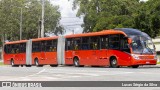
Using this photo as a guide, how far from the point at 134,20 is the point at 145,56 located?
126ft

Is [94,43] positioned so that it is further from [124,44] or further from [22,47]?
[22,47]

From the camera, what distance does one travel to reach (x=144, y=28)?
68.2m

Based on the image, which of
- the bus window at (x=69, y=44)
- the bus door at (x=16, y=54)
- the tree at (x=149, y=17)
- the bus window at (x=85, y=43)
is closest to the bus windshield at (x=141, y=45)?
the bus window at (x=85, y=43)

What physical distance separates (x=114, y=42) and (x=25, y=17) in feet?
186

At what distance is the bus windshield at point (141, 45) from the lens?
103 ft

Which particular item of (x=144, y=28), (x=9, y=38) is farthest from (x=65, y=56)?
(x=9, y=38)

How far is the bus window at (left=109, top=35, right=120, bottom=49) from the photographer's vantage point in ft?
107

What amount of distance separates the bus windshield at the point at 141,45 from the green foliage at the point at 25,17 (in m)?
53.8

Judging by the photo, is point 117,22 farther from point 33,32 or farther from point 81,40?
point 81,40

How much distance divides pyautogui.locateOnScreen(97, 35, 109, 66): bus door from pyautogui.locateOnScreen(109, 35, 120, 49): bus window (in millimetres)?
571

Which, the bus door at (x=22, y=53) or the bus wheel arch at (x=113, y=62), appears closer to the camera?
the bus wheel arch at (x=113, y=62)

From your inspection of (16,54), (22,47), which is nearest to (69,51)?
(22,47)

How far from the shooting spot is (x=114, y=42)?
32.8 meters

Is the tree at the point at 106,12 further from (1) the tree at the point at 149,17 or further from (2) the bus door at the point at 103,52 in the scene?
(2) the bus door at the point at 103,52
